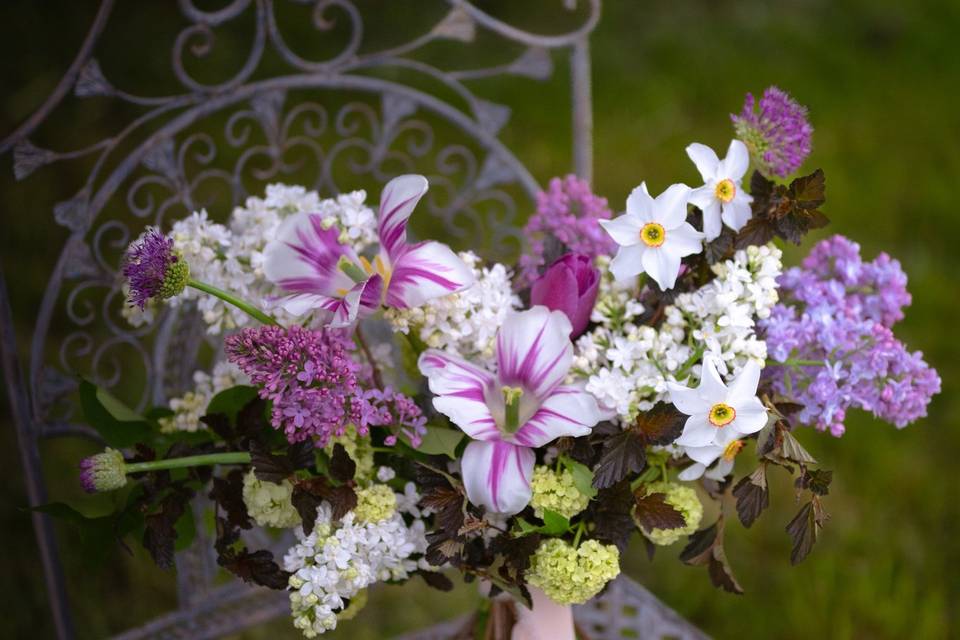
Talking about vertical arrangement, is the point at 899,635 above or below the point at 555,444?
above

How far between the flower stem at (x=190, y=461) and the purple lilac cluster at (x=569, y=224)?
26 cm

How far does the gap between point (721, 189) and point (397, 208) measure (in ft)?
0.74

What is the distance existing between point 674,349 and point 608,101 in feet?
6.77

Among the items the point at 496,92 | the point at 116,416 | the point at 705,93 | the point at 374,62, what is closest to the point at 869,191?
the point at 705,93

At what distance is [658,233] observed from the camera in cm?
72

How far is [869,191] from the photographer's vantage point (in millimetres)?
2346

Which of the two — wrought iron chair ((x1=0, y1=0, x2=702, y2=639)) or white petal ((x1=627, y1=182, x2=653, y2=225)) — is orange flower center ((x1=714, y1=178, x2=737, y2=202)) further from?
wrought iron chair ((x1=0, y1=0, x2=702, y2=639))

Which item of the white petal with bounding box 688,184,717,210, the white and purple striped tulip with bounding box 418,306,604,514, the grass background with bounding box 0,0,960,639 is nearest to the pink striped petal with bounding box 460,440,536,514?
the white and purple striped tulip with bounding box 418,306,604,514

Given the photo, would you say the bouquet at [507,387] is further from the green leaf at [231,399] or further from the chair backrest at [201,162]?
the chair backrest at [201,162]

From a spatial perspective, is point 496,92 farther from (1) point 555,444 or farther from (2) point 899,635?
(1) point 555,444

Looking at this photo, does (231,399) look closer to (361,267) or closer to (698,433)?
(361,267)

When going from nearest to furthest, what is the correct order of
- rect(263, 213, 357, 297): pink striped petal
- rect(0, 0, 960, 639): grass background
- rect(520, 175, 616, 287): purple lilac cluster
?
rect(263, 213, 357, 297): pink striped petal
rect(520, 175, 616, 287): purple lilac cluster
rect(0, 0, 960, 639): grass background

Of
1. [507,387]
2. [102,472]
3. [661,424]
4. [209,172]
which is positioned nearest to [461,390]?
[507,387]

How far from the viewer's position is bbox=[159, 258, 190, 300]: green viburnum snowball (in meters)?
0.67
